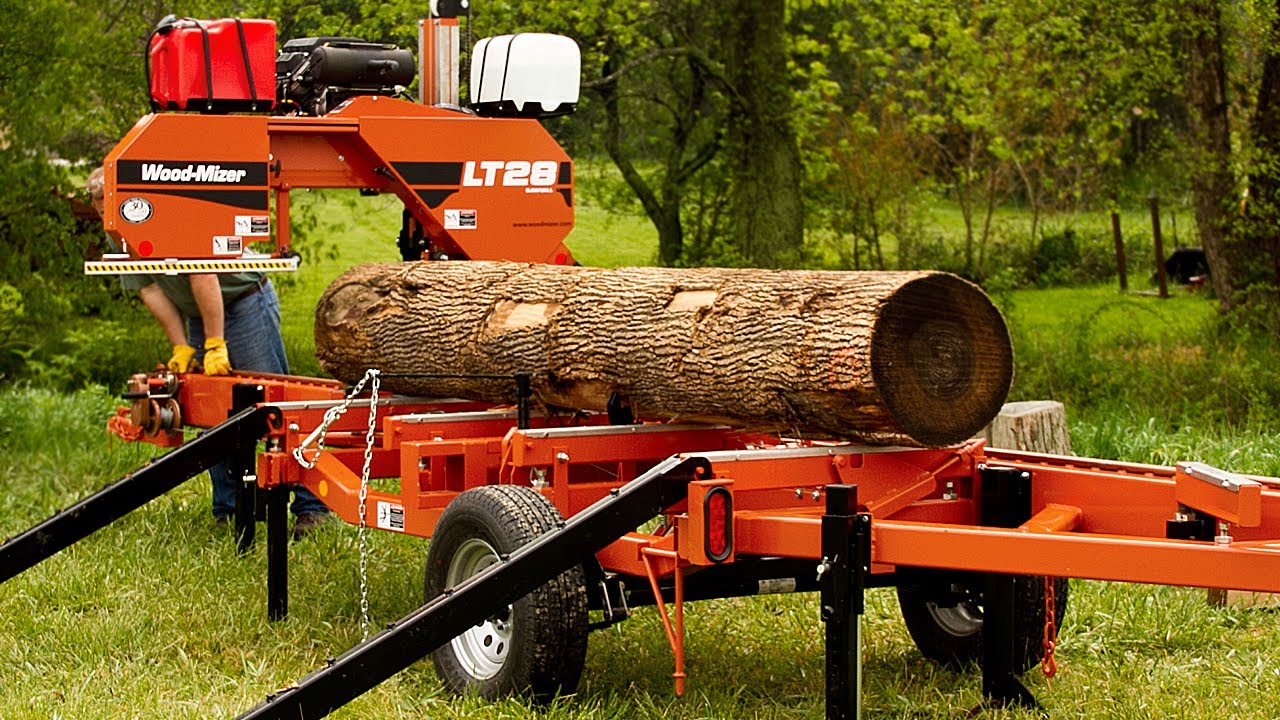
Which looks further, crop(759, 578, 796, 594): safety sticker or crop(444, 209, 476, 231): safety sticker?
crop(444, 209, 476, 231): safety sticker

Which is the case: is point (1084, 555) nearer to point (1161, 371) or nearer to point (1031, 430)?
point (1031, 430)

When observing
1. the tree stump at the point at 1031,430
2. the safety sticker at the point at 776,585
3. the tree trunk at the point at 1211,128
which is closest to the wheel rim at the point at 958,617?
the safety sticker at the point at 776,585

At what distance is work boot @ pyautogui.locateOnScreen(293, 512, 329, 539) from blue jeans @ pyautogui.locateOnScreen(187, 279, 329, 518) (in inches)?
2.4

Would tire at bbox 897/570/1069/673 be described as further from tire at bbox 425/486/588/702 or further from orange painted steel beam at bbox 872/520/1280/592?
tire at bbox 425/486/588/702

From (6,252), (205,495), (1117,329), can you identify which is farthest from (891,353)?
(1117,329)

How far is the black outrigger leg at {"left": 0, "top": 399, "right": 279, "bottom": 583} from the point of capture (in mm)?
5945

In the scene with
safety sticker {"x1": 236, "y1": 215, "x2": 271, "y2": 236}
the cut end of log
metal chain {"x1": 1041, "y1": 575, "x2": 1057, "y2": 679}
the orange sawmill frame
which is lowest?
metal chain {"x1": 1041, "y1": 575, "x2": 1057, "y2": 679}

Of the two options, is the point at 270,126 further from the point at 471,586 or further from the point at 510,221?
the point at 471,586

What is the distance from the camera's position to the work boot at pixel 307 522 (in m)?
7.82

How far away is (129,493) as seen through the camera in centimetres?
607

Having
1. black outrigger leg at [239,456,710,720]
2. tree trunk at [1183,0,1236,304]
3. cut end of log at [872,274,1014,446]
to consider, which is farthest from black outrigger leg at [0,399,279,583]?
tree trunk at [1183,0,1236,304]

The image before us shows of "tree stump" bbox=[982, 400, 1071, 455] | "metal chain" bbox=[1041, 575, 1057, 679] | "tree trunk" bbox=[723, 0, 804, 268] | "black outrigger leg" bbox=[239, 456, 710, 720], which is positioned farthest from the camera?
"tree trunk" bbox=[723, 0, 804, 268]

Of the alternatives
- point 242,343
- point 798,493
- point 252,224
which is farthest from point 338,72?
point 798,493

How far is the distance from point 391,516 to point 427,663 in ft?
1.70
